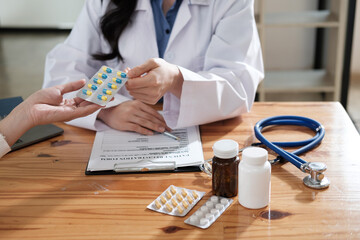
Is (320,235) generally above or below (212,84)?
below

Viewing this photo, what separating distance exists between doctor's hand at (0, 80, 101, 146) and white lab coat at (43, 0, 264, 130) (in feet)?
0.49

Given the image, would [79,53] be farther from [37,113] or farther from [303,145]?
[303,145]

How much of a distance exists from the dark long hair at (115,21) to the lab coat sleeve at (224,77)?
287 mm

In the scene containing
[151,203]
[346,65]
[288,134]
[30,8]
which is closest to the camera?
[151,203]

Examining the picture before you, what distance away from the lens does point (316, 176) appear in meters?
0.88

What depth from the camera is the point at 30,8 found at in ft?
16.6

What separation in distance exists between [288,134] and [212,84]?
25 centimetres

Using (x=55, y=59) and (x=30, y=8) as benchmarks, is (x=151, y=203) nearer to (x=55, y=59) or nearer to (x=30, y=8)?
(x=55, y=59)

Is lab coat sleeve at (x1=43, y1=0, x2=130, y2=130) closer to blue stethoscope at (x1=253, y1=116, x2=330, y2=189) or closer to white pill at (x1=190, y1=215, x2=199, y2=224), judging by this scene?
blue stethoscope at (x1=253, y1=116, x2=330, y2=189)

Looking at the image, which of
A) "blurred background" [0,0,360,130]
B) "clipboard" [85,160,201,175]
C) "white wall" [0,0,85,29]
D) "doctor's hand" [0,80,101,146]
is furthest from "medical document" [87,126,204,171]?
"white wall" [0,0,85,29]

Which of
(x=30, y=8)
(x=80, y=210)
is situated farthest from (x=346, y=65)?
(x=30, y=8)

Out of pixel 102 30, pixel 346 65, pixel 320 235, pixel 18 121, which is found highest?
pixel 102 30

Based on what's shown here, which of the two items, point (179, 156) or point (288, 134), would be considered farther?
point (288, 134)

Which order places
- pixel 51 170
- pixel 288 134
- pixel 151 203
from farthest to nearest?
pixel 288 134 → pixel 51 170 → pixel 151 203
